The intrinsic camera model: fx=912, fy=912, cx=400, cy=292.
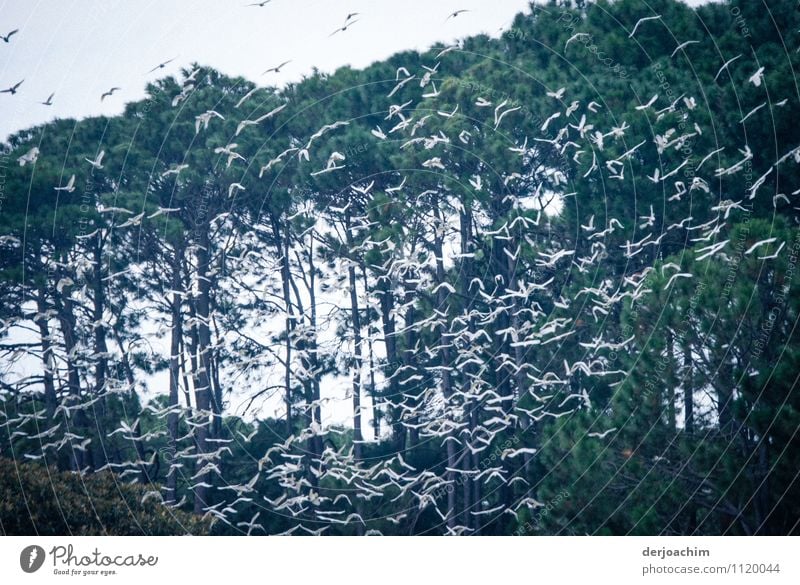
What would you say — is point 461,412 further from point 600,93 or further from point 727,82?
point 727,82

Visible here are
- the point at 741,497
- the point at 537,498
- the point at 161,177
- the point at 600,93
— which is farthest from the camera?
the point at 161,177

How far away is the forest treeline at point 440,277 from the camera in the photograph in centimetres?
900

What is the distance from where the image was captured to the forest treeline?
9.00 m

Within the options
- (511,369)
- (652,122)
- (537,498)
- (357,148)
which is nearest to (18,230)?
(357,148)

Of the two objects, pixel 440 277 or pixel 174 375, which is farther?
pixel 440 277

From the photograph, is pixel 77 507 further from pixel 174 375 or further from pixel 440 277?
pixel 440 277

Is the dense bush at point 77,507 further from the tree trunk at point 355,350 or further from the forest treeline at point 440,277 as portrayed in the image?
the tree trunk at point 355,350

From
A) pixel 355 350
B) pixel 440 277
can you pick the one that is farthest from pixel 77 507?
pixel 440 277

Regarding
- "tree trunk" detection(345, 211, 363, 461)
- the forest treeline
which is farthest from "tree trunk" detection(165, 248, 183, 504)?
"tree trunk" detection(345, 211, 363, 461)

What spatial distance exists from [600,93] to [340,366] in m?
4.64

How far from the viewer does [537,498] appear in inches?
391

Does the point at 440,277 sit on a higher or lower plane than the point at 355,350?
higher

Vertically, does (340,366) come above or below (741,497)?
above

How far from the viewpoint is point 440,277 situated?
1142cm
